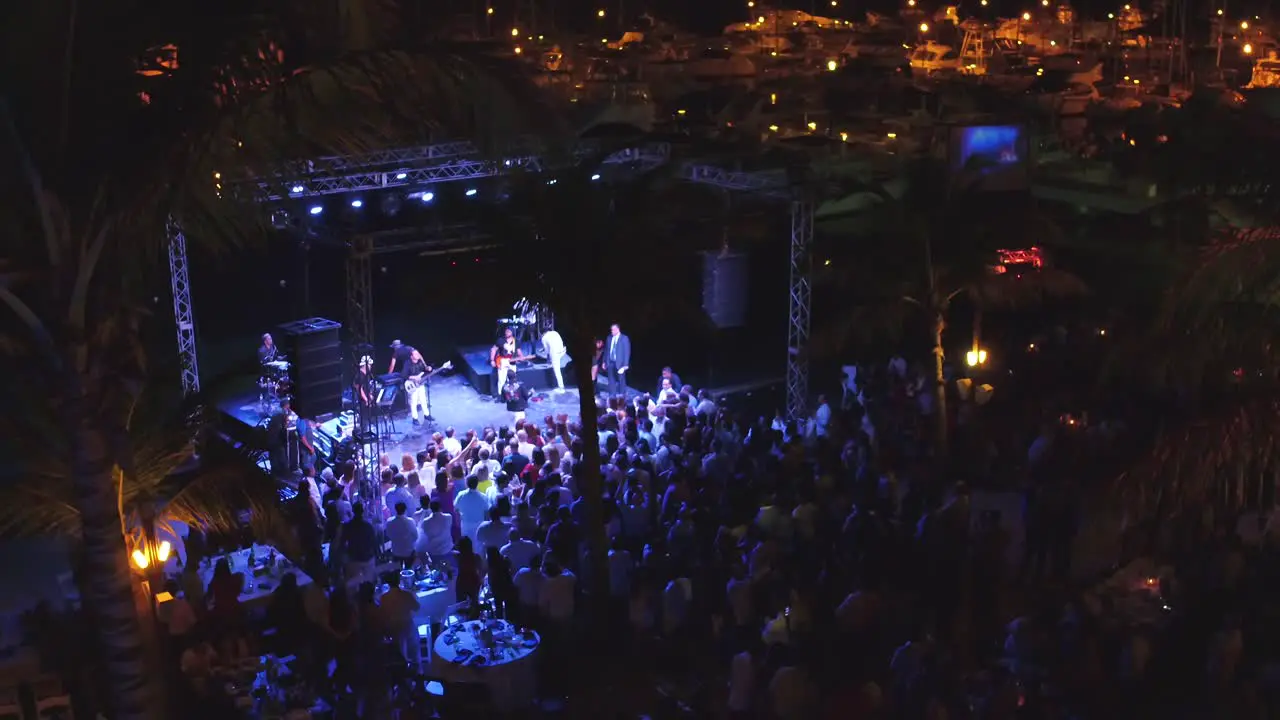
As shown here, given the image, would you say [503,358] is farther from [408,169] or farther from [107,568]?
[107,568]

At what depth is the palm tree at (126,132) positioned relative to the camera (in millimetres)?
5363

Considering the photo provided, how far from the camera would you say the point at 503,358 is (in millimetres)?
18562

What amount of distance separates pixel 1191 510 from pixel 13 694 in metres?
9.44

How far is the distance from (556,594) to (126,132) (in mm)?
5570

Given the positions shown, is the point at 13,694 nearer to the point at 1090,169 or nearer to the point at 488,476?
the point at 488,476

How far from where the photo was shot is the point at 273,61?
226 inches

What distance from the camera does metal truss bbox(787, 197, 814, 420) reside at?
50.1 ft

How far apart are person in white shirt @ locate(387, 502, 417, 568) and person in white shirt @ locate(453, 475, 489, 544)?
24.4 inches

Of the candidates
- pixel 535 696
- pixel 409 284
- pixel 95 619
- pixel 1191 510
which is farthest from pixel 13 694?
pixel 1191 510

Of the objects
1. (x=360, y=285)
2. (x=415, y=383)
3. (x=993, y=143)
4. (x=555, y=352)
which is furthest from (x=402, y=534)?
(x=993, y=143)

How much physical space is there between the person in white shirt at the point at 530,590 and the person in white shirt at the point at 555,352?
8852 millimetres

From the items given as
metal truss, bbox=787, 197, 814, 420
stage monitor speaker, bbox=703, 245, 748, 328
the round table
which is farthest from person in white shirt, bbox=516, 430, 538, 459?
the round table

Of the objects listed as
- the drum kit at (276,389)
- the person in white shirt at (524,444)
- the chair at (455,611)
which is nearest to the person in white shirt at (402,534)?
the chair at (455,611)

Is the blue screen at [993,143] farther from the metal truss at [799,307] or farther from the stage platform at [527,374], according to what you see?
the stage platform at [527,374]
